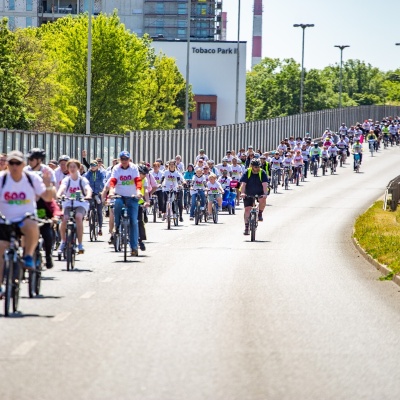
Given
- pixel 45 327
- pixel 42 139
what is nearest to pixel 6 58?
pixel 42 139

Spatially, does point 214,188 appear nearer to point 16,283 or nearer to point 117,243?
point 117,243

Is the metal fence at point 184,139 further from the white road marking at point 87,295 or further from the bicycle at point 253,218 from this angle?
the white road marking at point 87,295

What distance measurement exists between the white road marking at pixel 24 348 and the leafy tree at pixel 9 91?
57673mm

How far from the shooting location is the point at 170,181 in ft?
123

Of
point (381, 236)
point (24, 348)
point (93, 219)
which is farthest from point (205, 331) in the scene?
point (93, 219)

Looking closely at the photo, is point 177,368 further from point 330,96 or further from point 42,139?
point 330,96

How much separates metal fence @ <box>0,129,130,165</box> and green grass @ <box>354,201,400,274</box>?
999cm

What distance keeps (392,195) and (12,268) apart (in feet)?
111

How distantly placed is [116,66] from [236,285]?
71298 mm

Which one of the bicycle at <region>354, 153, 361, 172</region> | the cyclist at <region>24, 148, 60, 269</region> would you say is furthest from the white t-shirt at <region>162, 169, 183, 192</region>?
the bicycle at <region>354, 153, 361, 172</region>

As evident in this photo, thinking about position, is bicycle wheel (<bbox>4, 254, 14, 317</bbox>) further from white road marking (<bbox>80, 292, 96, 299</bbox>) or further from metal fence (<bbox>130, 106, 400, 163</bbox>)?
metal fence (<bbox>130, 106, 400, 163</bbox>)

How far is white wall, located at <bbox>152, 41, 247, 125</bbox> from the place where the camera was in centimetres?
15325

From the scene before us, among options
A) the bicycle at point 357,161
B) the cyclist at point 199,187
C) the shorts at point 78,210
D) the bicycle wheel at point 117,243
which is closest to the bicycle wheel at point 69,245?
the shorts at point 78,210

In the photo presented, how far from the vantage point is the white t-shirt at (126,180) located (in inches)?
886
